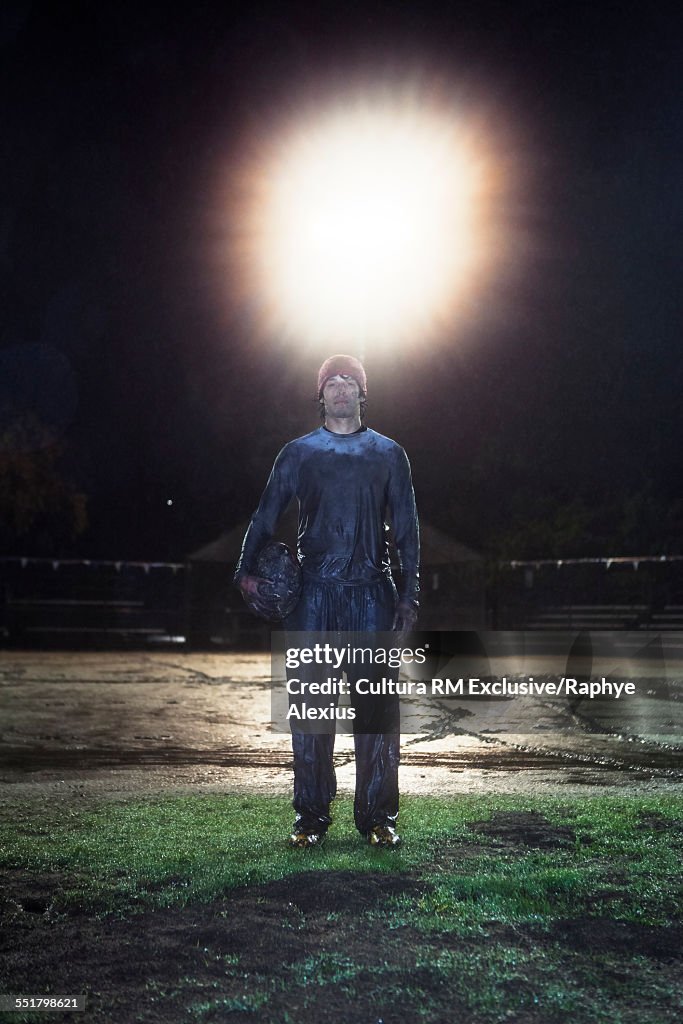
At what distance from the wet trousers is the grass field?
0.18 meters

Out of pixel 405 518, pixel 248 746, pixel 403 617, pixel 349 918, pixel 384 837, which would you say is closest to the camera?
pixel 349 918

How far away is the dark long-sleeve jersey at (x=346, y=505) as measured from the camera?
4648 mm

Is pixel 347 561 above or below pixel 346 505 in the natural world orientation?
below

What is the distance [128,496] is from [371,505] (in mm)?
38609

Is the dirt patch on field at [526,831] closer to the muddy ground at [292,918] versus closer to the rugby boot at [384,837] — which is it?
the muddy ground at [292,918]

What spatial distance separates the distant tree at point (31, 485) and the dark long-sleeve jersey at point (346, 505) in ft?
94.3

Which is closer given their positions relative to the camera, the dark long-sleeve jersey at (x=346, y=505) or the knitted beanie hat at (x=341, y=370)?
the dark long-sleeve jersey at (x=346, y=505)

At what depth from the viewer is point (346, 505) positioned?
465 cm

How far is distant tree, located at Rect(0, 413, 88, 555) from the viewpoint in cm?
→ 3216

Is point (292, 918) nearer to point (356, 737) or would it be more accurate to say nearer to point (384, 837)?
point (384, 837)

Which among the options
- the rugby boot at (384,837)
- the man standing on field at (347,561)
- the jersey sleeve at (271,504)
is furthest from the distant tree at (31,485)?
the rugby boot at (384,837)

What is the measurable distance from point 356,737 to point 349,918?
1.26 meters

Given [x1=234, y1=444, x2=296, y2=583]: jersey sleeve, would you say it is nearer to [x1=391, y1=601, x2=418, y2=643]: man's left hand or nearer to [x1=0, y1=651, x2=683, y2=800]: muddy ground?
[x1=391, y1=601, x2=418, y2=643]: man's left hand

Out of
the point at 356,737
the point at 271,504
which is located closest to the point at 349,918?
the point at 356,737
